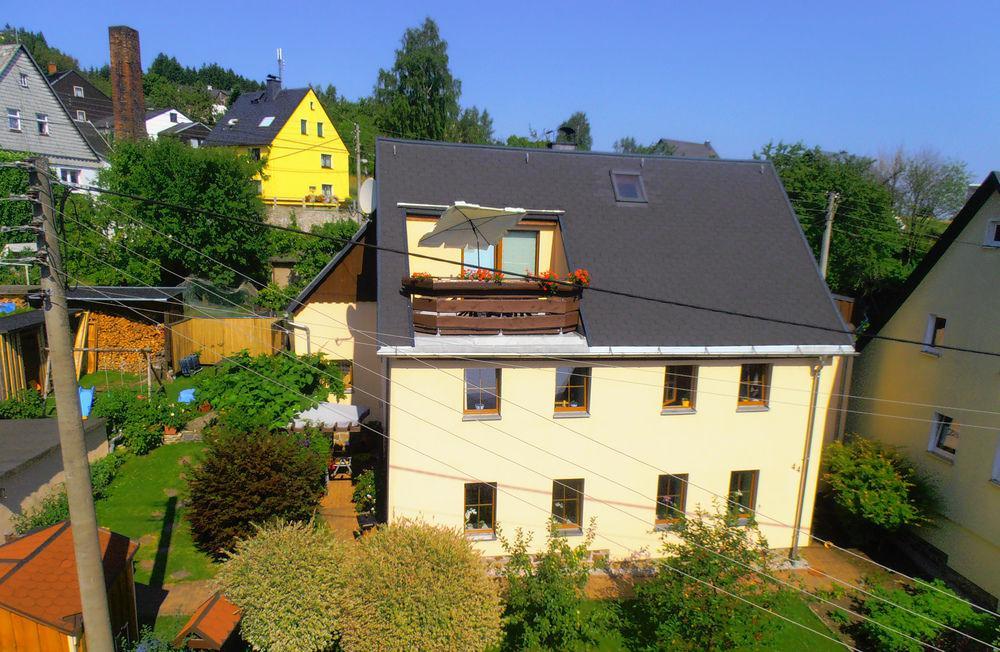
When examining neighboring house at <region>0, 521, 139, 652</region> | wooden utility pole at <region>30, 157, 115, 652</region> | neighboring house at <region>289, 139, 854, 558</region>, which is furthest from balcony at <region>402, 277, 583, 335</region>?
neighboring house at <region>0, 521, 139, 652</region>

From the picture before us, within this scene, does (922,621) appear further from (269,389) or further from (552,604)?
(269,389)

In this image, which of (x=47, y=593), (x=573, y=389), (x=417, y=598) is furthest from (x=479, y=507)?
(x=47, y=593)

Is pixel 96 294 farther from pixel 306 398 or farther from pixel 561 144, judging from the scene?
pixel 561 144

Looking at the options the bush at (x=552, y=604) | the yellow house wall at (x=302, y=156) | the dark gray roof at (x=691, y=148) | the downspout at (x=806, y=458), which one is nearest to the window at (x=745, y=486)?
the downspout at (x=806, y=458)

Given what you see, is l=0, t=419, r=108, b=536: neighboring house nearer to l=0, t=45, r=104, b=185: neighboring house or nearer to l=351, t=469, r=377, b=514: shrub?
l=351, t=469, r=377, b=514: shrub

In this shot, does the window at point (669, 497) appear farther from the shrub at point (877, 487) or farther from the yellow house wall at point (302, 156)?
the yellow house wall at point (302, 156)

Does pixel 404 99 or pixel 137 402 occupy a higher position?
pixel 404 99

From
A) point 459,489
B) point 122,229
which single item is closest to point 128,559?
point 459,489
